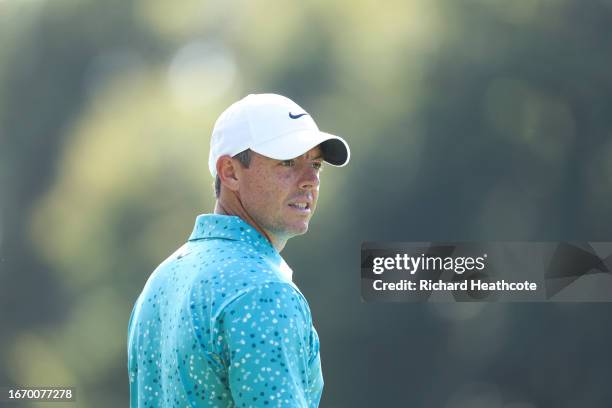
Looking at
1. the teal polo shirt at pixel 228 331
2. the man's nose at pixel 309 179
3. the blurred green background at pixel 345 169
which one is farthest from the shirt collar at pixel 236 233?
the blurred green background at pixel 345 169

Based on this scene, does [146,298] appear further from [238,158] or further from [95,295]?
[95,295]

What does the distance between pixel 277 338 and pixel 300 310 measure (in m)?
0.05

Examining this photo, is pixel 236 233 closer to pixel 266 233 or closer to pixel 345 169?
pixel 266 233

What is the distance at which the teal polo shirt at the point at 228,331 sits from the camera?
99 centimetres

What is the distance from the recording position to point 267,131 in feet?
3.95

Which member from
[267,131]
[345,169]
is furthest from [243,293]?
[345,169]

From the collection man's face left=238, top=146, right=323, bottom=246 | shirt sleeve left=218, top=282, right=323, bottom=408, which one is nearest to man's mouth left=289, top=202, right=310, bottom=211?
man's face left=238, top=146, right=323, bottom=246

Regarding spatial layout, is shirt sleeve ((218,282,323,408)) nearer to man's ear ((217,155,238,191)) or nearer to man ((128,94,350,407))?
man ((128,94,350,407))

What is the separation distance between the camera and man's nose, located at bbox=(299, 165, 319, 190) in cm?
126

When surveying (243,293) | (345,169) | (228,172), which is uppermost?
(228,172)

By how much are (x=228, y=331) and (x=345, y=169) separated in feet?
6.57

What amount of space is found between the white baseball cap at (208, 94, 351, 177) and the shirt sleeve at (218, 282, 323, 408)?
233mm

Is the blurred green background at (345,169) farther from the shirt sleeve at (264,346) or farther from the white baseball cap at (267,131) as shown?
the shirt sleeve at (264,346)

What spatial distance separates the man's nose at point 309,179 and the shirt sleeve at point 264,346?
0.26 metres
